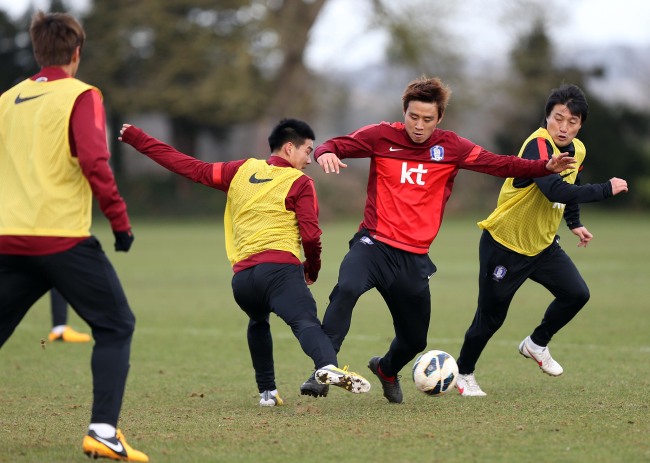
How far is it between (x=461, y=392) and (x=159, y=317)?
267 inches

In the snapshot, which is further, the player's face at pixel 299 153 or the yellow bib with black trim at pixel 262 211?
the player's face at pixel 299 153

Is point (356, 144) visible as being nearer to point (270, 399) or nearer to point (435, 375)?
point (435, 375)

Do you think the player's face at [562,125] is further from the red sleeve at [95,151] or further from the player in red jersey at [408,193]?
the red sleeve at [95,151]

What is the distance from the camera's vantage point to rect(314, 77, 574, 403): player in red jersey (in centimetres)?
705

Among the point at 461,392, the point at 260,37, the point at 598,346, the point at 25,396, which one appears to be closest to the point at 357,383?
the point at 461,392

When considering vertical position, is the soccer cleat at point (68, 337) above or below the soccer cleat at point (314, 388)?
below

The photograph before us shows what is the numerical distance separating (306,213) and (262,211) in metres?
0.32

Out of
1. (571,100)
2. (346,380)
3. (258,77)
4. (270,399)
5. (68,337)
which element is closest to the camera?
(346,380)

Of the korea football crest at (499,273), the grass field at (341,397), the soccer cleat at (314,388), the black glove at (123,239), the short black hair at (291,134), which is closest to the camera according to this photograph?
the black glove at (123,239)

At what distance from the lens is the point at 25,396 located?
7875mm

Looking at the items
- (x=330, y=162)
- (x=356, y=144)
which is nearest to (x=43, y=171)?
(x=330, y=162)

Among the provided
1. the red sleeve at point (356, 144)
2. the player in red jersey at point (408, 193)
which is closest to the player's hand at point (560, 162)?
the player in red jersey at point (408, 193)

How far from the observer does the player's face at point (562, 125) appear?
7758mm

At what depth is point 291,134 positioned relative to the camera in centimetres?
723
